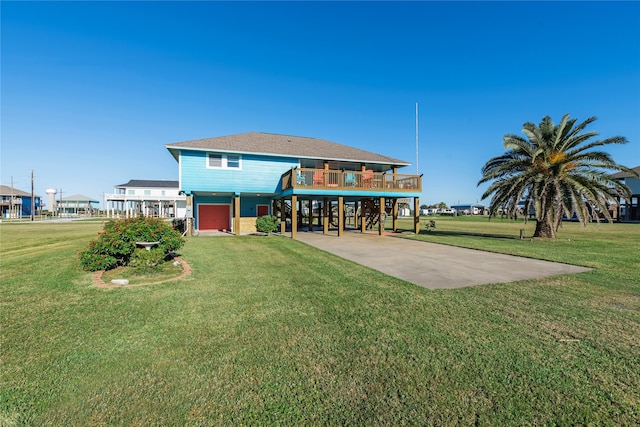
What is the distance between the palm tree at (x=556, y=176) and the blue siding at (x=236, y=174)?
12.7m

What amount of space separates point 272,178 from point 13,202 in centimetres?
7018

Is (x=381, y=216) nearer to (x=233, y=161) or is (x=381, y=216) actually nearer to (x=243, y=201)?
(x=233, y=161)

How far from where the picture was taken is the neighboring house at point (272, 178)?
1730 centimetres

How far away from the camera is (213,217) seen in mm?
21688

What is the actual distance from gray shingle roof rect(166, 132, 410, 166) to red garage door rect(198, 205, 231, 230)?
529cm

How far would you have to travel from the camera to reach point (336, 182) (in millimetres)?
18500

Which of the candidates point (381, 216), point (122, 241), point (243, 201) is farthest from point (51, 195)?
point (122, 241)

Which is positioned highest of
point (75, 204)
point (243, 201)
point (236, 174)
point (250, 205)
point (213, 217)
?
point (236, 174)

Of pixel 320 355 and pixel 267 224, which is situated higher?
pixel 267 224

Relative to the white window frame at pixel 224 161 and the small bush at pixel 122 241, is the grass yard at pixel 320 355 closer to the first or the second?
the small bush at pixel 122 241

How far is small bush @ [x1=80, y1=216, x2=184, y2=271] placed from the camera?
7113mm

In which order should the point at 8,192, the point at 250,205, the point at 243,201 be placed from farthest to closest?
the point at 8,192
the point at 250,205
the point at 243,201

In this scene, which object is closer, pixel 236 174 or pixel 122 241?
pixel 122 241

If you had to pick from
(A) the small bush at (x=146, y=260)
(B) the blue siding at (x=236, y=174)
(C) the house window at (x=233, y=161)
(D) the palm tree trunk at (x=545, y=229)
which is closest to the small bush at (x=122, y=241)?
(A) the small bush at (x=146, y=260)
